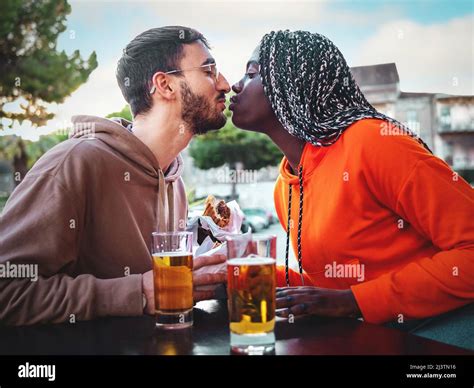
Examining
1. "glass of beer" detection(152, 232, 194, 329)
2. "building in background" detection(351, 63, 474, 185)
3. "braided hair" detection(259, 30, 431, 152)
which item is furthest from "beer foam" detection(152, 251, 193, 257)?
"building in background" detection(351, 63, 474, 185)

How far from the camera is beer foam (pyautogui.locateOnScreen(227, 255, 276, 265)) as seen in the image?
3.38 feet

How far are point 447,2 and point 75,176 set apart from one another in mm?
1584

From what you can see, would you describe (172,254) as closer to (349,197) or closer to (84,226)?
(84,226)

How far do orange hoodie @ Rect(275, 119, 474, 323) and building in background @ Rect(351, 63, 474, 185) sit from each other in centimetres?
305

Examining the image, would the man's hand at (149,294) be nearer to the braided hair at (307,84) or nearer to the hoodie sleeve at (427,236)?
the hoodie sleeve at (427,236)

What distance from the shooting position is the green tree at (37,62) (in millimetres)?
4488

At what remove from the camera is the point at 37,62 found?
180 inches

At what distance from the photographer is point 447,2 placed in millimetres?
2117

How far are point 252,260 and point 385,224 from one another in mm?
777

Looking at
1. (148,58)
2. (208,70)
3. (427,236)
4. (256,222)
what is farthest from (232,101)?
(256,222)

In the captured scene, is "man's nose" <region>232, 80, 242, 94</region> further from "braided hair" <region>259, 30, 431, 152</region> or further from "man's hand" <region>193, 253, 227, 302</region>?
"man's hand" <region>193, 253, 227, 302</region>

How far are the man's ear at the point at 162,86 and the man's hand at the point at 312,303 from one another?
996 mm
